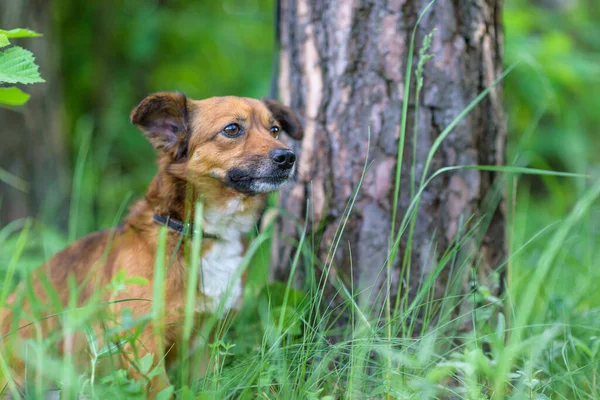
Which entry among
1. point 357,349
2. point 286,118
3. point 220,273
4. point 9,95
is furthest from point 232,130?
point 357,349

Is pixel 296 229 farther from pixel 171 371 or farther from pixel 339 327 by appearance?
pixel 171 371

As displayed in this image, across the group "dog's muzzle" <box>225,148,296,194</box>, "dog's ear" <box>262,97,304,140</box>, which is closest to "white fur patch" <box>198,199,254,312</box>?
"dog's muzzle" <box>225,148,296,194</box>

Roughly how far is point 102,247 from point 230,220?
25.2 inches

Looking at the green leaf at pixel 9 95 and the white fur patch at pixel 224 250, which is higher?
the green leaf at pixel 9 95

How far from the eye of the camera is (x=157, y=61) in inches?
281

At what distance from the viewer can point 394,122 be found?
2.89m

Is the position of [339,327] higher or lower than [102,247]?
lower

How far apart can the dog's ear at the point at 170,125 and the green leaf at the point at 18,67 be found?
2.73ft

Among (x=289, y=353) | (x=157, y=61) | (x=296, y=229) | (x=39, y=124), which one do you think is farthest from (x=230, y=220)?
(x=157, y=61)

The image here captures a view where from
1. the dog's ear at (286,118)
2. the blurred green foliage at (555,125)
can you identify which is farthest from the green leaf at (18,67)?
the blurred green foliage at (555,125)

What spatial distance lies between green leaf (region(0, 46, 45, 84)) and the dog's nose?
1.13 m

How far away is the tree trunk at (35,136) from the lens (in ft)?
16.7

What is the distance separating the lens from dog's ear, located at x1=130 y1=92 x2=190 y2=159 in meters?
3.05

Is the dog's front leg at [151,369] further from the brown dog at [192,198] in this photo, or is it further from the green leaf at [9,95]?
the green leaf at [9,95]
